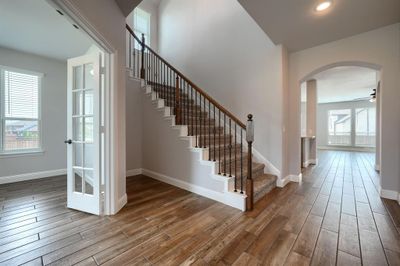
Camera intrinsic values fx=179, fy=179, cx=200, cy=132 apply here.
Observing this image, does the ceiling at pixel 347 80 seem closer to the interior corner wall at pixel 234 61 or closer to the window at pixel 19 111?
the interior corner wall at pixel 234 61

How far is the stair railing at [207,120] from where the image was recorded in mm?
2709

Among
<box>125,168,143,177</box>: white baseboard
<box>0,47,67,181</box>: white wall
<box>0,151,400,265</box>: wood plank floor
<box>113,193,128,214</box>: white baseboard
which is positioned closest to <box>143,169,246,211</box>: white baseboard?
<box>0,151,400,265</box>: wood plank floor

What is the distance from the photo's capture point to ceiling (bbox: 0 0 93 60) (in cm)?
229

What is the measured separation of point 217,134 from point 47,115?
150 inches

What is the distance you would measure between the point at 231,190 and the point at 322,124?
10.1 m

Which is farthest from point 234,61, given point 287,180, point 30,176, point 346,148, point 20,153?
point 346,148

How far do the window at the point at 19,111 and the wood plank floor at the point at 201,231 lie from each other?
125 centimetres

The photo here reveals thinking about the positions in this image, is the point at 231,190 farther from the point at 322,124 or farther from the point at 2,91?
the point at 322,124

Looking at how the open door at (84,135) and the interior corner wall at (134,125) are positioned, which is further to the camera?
the interior corner wall at (134,125)

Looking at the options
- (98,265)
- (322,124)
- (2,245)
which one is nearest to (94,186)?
(2,245)

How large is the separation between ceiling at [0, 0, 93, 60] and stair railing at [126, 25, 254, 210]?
45.3 inches

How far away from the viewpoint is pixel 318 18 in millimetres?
2598

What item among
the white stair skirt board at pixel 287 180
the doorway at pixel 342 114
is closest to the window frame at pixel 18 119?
the white stair skirt board at pixel 287 180

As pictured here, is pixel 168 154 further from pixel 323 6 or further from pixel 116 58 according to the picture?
pixel 323 6
